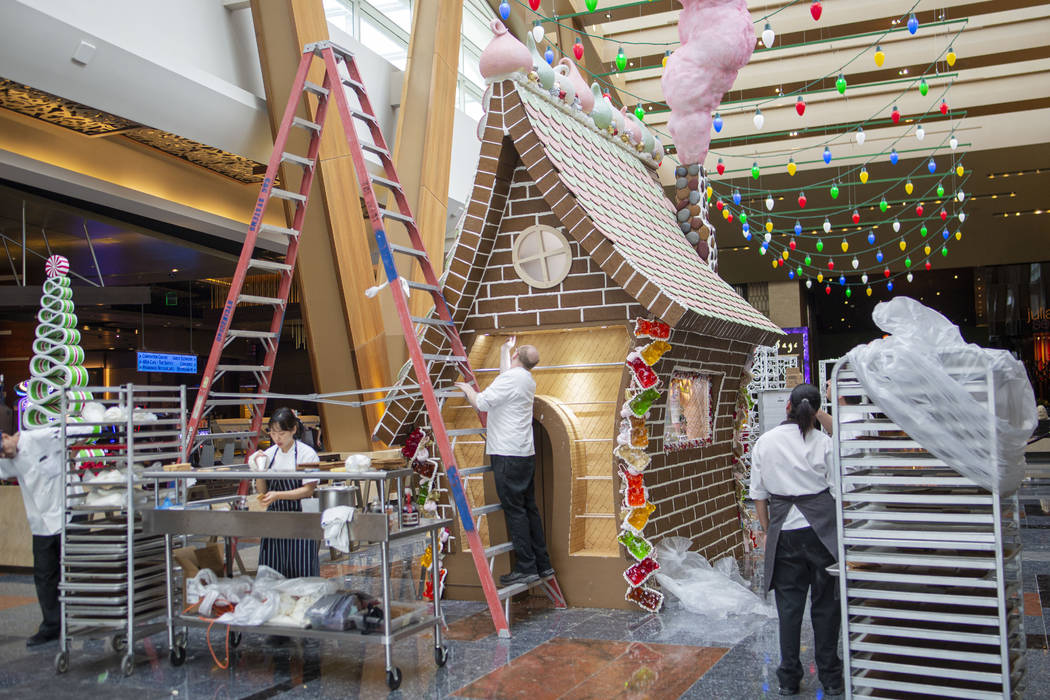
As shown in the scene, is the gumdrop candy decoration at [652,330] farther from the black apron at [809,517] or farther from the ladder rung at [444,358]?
the black apron at [809,517]

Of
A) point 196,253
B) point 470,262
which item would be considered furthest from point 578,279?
point 196,253

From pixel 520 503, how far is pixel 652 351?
4.98 feet

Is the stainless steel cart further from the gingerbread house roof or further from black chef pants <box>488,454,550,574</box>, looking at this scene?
the gingerbread house roof

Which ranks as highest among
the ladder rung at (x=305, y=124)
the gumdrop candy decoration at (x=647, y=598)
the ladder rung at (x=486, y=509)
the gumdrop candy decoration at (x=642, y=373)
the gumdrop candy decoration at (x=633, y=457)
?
the ladder rung at (x=305, y=124)

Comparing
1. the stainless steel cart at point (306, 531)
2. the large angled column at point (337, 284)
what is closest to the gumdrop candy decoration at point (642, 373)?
the stainless steel cart at point (306, 531)

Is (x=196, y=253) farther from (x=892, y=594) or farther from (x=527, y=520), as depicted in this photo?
(x=892, y=594)

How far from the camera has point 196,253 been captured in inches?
530

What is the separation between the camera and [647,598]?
22.0 ft

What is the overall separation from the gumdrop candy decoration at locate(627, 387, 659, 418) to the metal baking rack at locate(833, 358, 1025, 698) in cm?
239

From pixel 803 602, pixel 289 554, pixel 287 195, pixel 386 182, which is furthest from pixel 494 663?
pixel 287 195

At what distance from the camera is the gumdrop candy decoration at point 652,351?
22.4 feet

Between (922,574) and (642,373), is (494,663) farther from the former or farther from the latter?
(922,574)

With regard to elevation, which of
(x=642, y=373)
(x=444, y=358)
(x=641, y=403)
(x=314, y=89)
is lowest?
(x=641, y=403)

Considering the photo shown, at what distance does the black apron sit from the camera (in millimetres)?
4859
